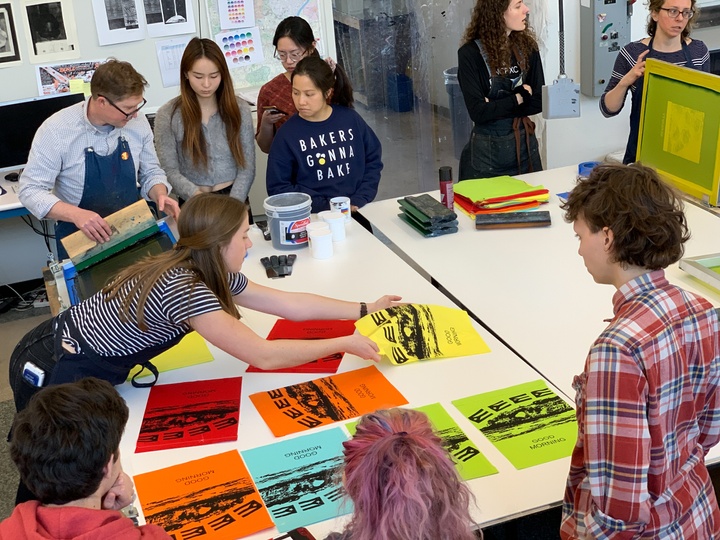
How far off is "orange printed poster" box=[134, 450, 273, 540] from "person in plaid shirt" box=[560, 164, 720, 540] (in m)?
0.67

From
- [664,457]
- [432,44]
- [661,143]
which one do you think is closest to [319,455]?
[664,457]

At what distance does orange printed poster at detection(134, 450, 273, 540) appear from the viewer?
1785 mm

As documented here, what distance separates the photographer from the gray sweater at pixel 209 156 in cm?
363

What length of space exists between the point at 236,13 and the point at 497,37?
1.68 metres

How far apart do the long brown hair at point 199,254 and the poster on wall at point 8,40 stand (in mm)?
2717

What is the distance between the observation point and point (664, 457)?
1.52 m

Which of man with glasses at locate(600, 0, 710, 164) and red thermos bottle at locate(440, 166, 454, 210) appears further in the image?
man with glasses at locate(600, 0, 710, 164)

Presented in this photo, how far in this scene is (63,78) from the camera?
4.57 meters

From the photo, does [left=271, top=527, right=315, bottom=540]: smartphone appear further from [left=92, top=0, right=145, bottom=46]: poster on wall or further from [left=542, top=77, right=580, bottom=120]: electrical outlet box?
[left=92, top=0, right=145, bottom=46]: poster on wall

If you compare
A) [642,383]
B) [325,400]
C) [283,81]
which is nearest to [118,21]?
[283,81]

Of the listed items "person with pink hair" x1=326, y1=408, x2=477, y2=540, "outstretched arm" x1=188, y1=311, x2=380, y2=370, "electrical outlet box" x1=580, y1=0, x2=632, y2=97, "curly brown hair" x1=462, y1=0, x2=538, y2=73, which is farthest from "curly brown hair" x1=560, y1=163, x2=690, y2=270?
"electrical outlet box" x1=580, y1=0, x2=632, y2=97

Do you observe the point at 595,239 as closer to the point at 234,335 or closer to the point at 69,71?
the point at 234,335

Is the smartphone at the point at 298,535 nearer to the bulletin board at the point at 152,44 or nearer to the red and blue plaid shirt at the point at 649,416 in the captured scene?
the red and blue plaid shirt at the point at 649,416

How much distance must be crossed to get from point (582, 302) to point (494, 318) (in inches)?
11.0
